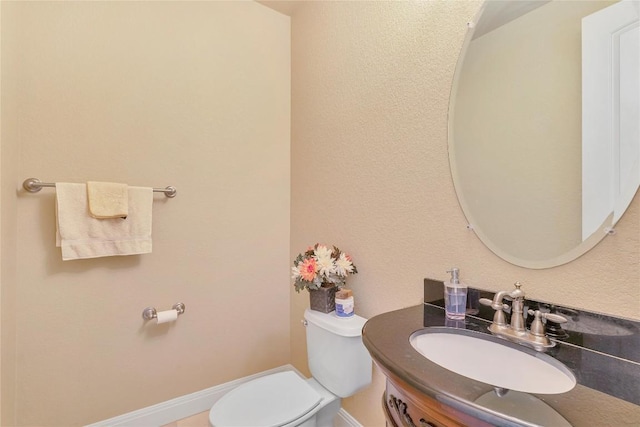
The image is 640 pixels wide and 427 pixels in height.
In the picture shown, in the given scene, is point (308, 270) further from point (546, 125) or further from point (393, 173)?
point (546, 125)

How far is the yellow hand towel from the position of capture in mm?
1442

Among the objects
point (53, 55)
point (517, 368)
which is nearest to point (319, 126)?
point (53, 55)

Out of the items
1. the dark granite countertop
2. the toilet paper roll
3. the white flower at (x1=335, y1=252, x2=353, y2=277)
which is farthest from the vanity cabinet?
the toilet paper roll

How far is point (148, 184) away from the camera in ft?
5.51

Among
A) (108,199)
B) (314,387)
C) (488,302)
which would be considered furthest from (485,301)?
(108,199)

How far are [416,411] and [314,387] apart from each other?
884mm

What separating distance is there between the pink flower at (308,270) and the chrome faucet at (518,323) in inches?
29.8

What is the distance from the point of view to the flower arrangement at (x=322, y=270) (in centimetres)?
146

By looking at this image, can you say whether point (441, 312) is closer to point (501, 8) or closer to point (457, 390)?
point (457, 390)

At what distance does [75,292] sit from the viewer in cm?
151

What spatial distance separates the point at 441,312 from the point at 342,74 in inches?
51.0

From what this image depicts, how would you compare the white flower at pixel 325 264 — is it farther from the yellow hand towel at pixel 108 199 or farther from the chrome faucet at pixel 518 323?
the yellow hand towel at pixel 108 199

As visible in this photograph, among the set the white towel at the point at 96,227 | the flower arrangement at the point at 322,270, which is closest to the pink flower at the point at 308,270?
the flower arrangement at the point at 322,270

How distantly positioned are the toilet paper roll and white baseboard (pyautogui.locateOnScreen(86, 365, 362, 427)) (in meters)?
0.51
